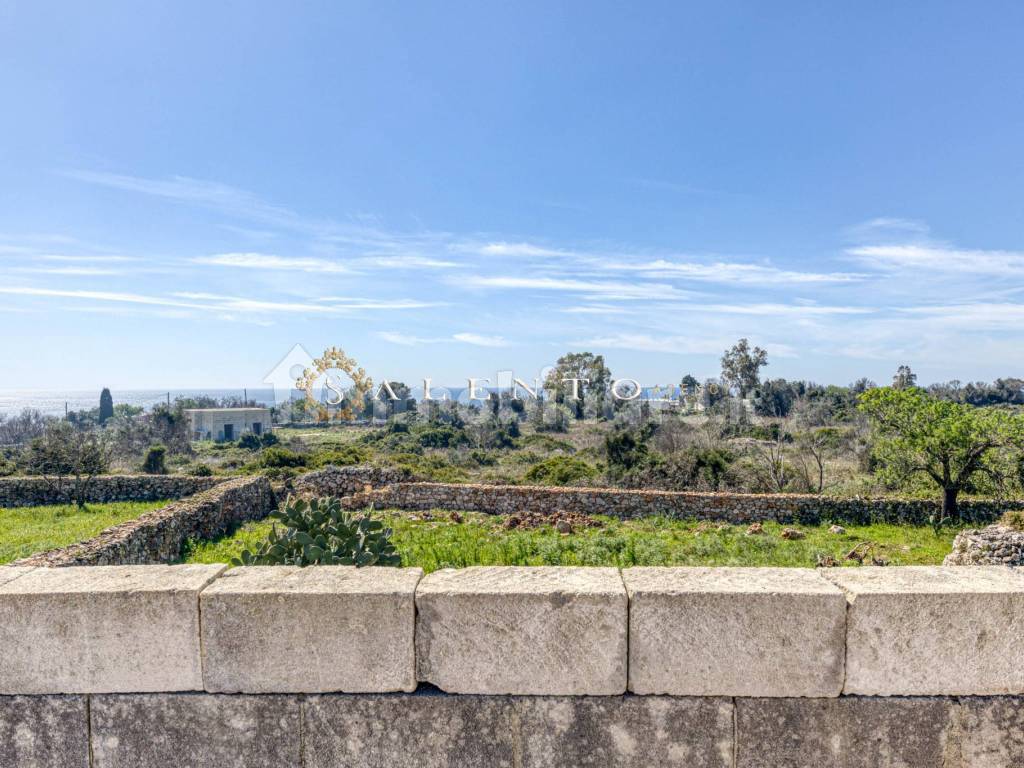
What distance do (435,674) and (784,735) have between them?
4.08ft

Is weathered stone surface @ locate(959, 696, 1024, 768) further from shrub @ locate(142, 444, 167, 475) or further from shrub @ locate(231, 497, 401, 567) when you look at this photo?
shrub @ locate(142, 444, 167, 475)

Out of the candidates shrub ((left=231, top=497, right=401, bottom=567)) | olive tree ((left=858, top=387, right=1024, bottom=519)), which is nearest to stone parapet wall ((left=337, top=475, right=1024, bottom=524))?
olive tree ((left=858, top=387, right=1024, bottom=519))

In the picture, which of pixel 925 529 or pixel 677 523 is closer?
pixel 925 529

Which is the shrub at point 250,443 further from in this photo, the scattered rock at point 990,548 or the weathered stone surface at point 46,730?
the weathered stone surface at point 46,730

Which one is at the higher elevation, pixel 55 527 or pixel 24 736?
pixel 24 736

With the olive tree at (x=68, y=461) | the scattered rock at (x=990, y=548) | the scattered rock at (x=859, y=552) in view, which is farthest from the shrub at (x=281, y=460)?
the scattered rock at (x=990, y=548)

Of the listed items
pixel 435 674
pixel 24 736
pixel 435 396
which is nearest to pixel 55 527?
pixel 24 736

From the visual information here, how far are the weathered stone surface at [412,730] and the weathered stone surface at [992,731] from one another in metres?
1.58

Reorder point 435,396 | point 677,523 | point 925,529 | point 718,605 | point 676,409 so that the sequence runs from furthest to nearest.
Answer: point 435,396 → point 676,409 → point 677,523 → point 925,529 → point 718,605

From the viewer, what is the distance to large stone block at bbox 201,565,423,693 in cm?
232

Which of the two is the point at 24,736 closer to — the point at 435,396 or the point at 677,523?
the point at 677,523

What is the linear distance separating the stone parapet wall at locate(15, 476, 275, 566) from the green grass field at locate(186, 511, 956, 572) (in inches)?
17.3

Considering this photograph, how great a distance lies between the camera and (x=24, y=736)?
2.43m

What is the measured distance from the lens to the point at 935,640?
7.47ft
